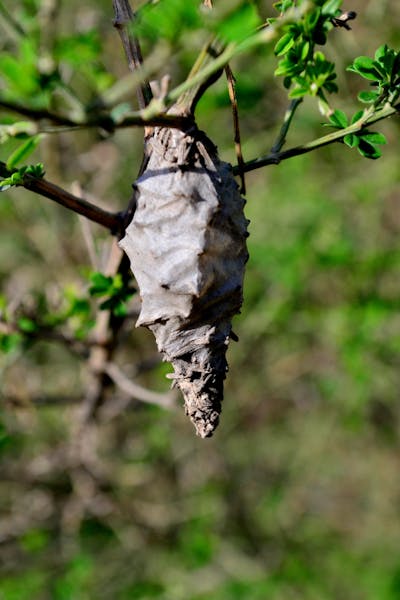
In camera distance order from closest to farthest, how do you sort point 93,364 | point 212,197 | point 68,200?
point 212,197
point 68,200
point 93,364

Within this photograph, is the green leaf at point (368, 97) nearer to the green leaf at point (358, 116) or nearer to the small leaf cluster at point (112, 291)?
the green leaf at point (358, 116)

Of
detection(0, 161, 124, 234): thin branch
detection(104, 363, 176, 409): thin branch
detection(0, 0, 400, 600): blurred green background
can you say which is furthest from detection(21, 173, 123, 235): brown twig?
detection(0, 0, 400, 600): blurred green background

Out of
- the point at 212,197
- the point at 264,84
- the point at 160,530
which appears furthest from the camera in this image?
the point at 160,530

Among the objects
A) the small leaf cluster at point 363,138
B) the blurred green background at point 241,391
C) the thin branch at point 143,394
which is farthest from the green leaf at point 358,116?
the blurred green background at point 241,391

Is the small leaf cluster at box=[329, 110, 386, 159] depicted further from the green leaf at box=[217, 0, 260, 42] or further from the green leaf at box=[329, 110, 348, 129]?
the green leaf at box=[217, 0, 260, 42]

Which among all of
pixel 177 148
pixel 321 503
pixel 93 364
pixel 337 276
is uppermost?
pixel 337 276

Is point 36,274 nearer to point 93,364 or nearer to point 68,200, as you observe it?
point 93,364

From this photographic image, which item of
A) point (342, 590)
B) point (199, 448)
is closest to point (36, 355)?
point (199, 448)
